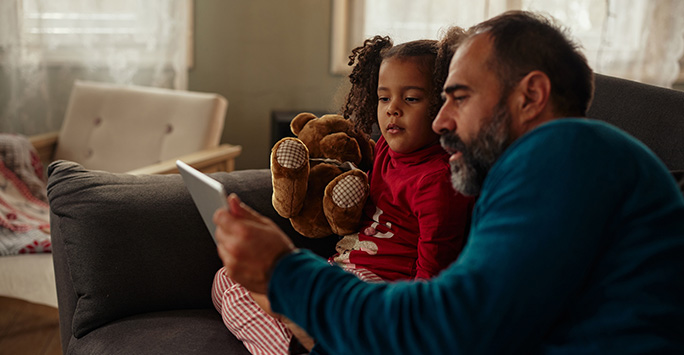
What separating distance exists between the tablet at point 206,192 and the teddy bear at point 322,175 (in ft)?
1.05

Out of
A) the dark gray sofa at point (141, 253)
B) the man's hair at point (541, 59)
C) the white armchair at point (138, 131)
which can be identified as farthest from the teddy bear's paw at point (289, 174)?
the white armchair at point (138, 131)

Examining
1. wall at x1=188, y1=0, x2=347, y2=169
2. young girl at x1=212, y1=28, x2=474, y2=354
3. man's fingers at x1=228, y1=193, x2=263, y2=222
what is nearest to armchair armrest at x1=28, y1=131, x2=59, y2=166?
wall at x1=188, y1=0, x2=347, y2=169

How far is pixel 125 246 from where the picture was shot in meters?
1.38

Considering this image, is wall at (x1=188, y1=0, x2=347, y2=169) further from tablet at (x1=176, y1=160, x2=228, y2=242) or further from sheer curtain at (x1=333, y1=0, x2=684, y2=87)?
tablet at (x1=176, y1=160, x2=228, y2=242)

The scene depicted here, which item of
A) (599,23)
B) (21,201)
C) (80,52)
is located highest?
(599,23)

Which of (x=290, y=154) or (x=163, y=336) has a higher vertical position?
(x=290, y=154)

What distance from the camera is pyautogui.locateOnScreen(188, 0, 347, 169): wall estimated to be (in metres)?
3.02

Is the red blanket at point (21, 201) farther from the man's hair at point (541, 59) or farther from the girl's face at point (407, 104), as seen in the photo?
the man's hair at point (541, 59)

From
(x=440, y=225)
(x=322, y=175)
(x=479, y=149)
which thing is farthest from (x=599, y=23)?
(x=479, y=149)

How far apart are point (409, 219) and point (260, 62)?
6.52 feet

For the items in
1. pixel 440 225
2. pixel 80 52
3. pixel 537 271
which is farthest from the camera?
pixel 80 52

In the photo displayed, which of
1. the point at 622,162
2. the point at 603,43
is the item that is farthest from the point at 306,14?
the point at 622,162

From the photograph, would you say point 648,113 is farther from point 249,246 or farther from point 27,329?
point 27,329

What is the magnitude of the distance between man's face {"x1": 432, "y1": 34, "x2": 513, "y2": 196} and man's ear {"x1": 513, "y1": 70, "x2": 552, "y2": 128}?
17 mm
